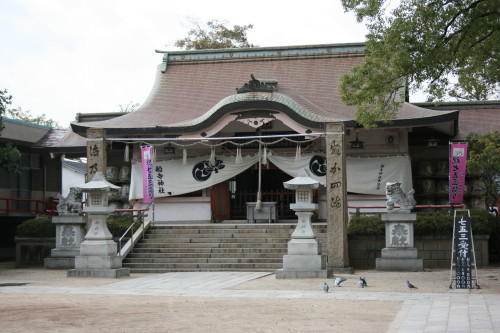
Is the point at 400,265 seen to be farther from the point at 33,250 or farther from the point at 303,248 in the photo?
the point at 33,250

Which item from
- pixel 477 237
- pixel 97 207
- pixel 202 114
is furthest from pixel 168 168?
pixel 477 237

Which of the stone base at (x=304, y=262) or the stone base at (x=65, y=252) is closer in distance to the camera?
the stone base at (x=304, y=262)

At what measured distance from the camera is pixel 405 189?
22547mm

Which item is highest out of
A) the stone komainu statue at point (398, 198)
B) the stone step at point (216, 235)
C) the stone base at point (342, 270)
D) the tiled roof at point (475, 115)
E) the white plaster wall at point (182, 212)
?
the tiled roof at point (475, 115)

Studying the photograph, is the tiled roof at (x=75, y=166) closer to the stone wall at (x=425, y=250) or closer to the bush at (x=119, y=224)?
the bush at (x=119, y=224)

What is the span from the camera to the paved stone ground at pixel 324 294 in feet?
29.4

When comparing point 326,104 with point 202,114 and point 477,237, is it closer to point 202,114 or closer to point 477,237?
point 202,114

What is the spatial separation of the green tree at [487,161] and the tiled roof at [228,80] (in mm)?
2451

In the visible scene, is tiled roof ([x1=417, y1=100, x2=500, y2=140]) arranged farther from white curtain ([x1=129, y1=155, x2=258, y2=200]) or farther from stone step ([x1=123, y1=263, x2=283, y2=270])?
stone step ([x1=123, y1=263, x2=283, y2=270])

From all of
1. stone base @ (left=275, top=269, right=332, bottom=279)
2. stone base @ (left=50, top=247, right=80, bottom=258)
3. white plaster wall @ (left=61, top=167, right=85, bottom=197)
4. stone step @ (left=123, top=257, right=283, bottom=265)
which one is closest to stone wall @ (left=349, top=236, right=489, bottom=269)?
stone step @ (left=123, top=257, right=283, bottom=265)

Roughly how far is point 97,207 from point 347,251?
6.53 metres

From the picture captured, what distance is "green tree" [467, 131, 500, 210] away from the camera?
65.0ft

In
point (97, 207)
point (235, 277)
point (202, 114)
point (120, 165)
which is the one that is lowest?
point (235, 277)

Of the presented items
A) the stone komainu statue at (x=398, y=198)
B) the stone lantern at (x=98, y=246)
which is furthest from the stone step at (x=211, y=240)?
the stone komainu statue at (x=398, y=198)
